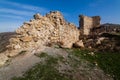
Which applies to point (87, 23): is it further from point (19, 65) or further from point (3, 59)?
point (19, 65)

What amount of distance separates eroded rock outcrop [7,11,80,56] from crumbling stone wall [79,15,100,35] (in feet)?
12.7

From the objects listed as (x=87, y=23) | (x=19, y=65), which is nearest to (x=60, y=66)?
(x=19, y=65)

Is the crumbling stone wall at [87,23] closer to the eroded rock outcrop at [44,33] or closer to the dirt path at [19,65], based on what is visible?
the eroded rock outcrop at [44,33]

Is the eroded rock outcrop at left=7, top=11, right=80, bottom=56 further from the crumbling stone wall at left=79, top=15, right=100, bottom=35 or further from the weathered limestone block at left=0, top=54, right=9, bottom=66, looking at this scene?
the crumbling stone wall at left=79, top=15, right=100, bottom=35

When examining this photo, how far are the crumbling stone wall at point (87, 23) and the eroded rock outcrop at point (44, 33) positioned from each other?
386 centimetres

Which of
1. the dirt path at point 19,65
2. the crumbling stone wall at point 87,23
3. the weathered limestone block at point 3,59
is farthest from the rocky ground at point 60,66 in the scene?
the crumbling stone wall at point 87,23

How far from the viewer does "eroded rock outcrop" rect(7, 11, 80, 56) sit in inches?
667

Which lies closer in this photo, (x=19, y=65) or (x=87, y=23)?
(x=19, y=65)

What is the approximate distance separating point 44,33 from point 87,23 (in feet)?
33.7

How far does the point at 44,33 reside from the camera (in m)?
18.9

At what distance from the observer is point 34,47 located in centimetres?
1738

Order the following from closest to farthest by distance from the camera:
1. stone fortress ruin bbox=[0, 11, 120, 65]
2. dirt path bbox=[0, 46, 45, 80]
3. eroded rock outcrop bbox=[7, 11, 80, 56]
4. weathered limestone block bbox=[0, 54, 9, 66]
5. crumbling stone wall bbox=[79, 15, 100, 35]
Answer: dirt path bbox=[0, 46, 45, 80] < weathered limestone block bbox=[0, 54, 9, 66] < stone fortress ruin bbox=[0, 11, 120, 65] < eroded rock outcrop bbox=[7, 11, 80, 56] < crumbling stone wall bbox=[79, 15, 100, 35]

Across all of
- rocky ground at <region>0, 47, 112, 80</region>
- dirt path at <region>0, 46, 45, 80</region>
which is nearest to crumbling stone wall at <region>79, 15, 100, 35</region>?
rocky ground at <region>0, 47, 112, 80</region>

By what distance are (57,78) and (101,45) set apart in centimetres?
921
